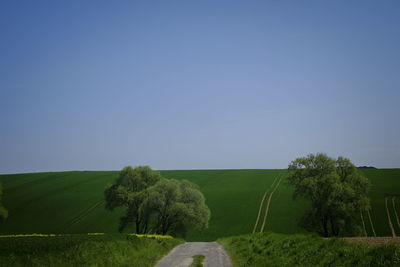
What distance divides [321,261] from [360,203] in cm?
3752

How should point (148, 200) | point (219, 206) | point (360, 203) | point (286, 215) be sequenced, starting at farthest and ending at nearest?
point (219, 206) → point (286, 215) → point (148, 200) → point (360, 203)

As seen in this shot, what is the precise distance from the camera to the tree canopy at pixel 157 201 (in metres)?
53.6

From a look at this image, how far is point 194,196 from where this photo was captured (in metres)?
56.8

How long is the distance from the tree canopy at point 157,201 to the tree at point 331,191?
58.9ft

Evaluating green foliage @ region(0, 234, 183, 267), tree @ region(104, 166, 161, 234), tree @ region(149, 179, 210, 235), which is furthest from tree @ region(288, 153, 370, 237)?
green foliage @ region(0, 234, 183, 267)

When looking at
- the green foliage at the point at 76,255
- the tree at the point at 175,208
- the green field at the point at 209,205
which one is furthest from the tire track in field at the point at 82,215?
the green foliage at the point at 76,255

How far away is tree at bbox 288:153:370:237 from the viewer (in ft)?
144

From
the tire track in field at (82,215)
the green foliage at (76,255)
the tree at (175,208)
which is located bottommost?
the tire track in field at (82,215)

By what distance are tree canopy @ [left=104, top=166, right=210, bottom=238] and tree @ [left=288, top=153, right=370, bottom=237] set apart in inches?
706

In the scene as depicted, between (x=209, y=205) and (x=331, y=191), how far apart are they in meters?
35.4

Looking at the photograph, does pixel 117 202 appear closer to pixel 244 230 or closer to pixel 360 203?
pixel 244 230

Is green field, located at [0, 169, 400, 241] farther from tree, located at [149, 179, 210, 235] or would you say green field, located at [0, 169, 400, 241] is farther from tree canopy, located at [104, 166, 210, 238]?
tree canopy, located at [104, 166, 210, 238]

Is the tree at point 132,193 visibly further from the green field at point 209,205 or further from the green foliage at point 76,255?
the green foliage at point 76,255

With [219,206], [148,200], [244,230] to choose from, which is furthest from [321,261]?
[219,206]
